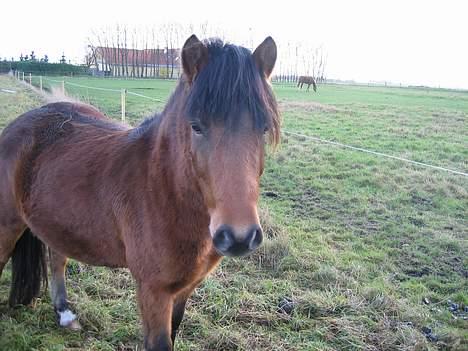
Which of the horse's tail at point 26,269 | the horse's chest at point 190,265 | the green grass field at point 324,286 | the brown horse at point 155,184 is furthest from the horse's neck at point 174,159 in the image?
the horse's tail at point 26,269

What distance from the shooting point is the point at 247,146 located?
1.73 meters

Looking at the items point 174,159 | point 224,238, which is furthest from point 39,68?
point 224,238

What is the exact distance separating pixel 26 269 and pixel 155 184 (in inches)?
73.1

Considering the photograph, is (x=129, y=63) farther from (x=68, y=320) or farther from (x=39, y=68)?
(x=68, y=320)

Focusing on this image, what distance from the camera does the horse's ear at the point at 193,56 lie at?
188 cm

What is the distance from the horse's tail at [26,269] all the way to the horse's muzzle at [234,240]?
2389 mm

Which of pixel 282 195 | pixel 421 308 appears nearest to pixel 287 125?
pixel 282 195

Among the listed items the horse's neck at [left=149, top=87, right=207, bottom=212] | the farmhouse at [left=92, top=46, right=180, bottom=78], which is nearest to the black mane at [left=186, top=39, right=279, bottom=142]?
the horse's neck at [left=149, top=87, right=207, bottom=212]

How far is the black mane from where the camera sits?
175cm

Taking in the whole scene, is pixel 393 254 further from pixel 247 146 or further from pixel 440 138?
pixel 440 138

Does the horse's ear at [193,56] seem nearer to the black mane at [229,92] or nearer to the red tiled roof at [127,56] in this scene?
the black mane at [229,92]

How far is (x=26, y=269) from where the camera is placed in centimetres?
334

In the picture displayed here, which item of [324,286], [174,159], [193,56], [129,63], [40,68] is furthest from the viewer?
[129,63]

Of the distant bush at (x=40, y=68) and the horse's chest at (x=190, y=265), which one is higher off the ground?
the distant bush at (x=40, y=68)
